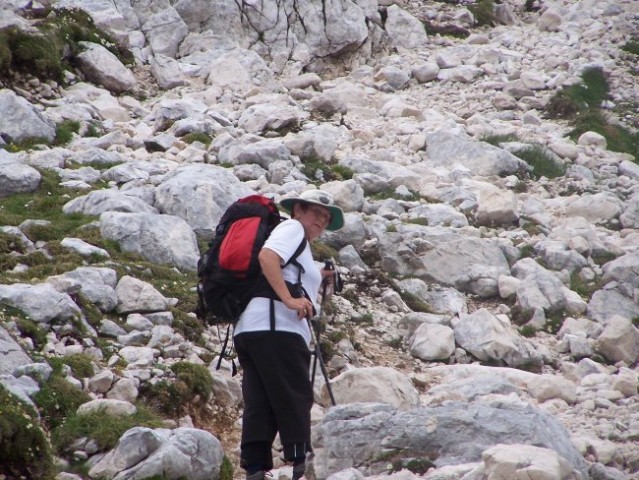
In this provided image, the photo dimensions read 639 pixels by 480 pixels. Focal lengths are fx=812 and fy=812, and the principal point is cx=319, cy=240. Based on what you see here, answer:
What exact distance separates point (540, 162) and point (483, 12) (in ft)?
44.0

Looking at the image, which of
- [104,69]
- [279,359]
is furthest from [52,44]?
[279,359]

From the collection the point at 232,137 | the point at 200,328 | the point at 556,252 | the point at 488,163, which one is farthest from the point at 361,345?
the point at 488,163

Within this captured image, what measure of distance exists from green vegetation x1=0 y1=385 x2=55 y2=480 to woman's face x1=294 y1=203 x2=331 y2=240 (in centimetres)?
234

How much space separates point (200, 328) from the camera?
9266 millimetres

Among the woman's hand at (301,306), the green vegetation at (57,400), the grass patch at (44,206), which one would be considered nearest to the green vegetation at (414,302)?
the grass patch at (44,206)

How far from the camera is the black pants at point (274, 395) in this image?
18.7ft

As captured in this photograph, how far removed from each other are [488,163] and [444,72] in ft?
23.4

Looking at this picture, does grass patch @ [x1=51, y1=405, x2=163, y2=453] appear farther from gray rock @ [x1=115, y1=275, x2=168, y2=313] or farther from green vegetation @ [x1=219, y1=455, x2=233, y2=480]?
gray rock @ [x1=115, y1=275, x2=168, y2=313]

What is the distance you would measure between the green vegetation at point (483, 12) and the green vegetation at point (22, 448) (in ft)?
88.7

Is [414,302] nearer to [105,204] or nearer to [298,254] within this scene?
[105,204]

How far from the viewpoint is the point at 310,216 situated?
5.96m

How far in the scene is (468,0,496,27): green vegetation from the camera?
29.9m

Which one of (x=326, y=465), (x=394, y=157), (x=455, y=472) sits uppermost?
(x=455, y=472)

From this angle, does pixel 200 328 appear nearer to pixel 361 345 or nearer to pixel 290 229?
pixel 361 345
